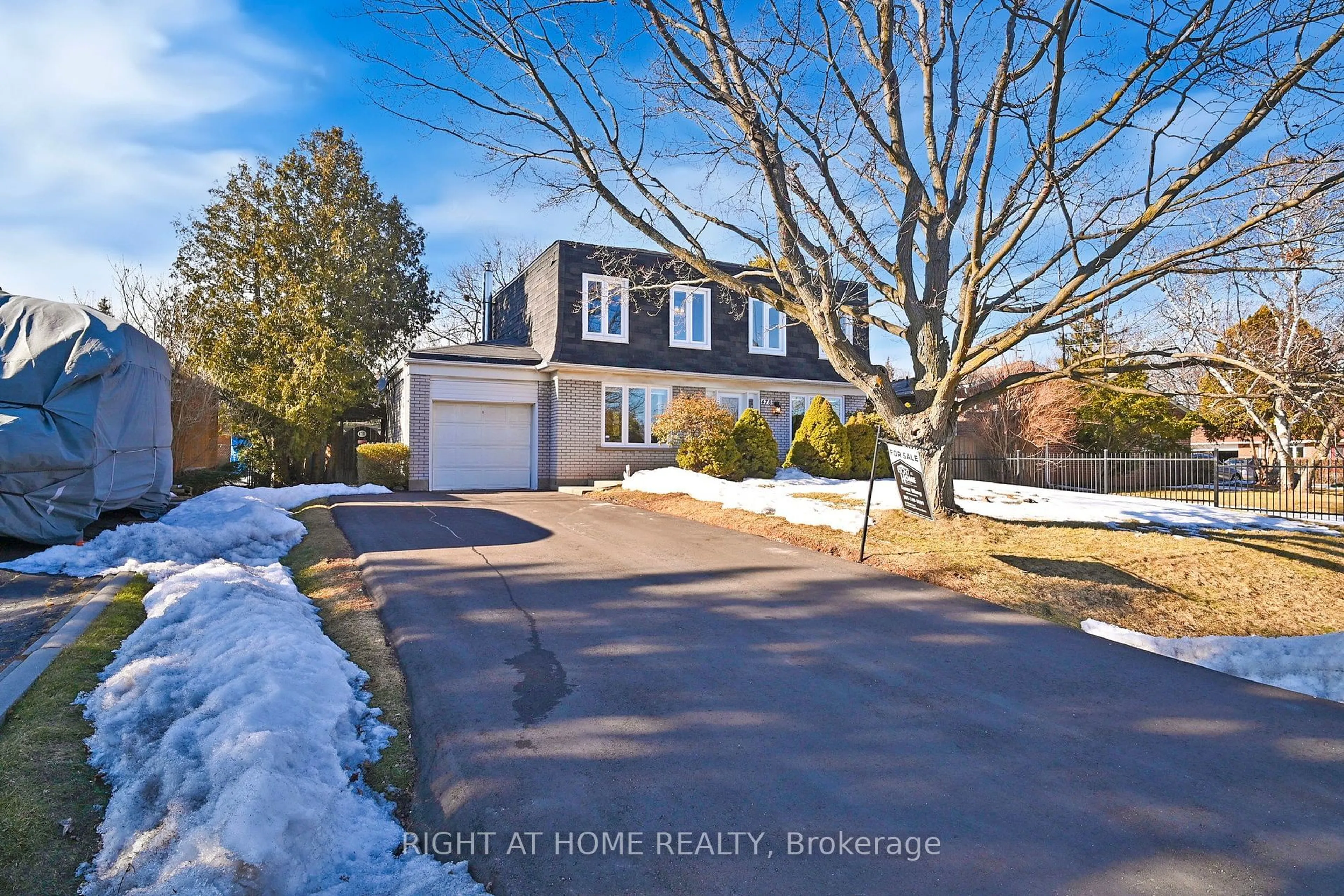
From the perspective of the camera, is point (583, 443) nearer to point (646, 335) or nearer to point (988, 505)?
point (646, 335)

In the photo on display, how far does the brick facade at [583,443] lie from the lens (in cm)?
1778

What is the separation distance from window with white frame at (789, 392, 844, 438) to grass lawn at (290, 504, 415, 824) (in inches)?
547

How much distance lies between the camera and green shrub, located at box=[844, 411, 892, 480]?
1878 cm

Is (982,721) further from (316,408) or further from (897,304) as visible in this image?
(316,408)

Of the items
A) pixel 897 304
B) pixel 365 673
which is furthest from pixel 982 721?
pixel 897 304

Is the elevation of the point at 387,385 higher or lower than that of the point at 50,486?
higher

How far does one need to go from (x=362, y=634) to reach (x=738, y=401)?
15666 millimetres

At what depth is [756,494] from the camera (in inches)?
471

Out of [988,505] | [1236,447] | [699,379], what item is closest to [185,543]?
[988,505]

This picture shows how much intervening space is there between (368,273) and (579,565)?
1607 centimetres

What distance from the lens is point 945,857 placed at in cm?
278

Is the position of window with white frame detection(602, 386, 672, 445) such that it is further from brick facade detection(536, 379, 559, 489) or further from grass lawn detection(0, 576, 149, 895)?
grass lawn detection(0, 576, 149, 895)

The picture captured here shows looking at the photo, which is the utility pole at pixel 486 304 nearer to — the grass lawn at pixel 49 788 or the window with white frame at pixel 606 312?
the window with white frame at pixel 606 312

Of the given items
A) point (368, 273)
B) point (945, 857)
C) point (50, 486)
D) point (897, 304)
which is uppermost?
point (368, 273)
